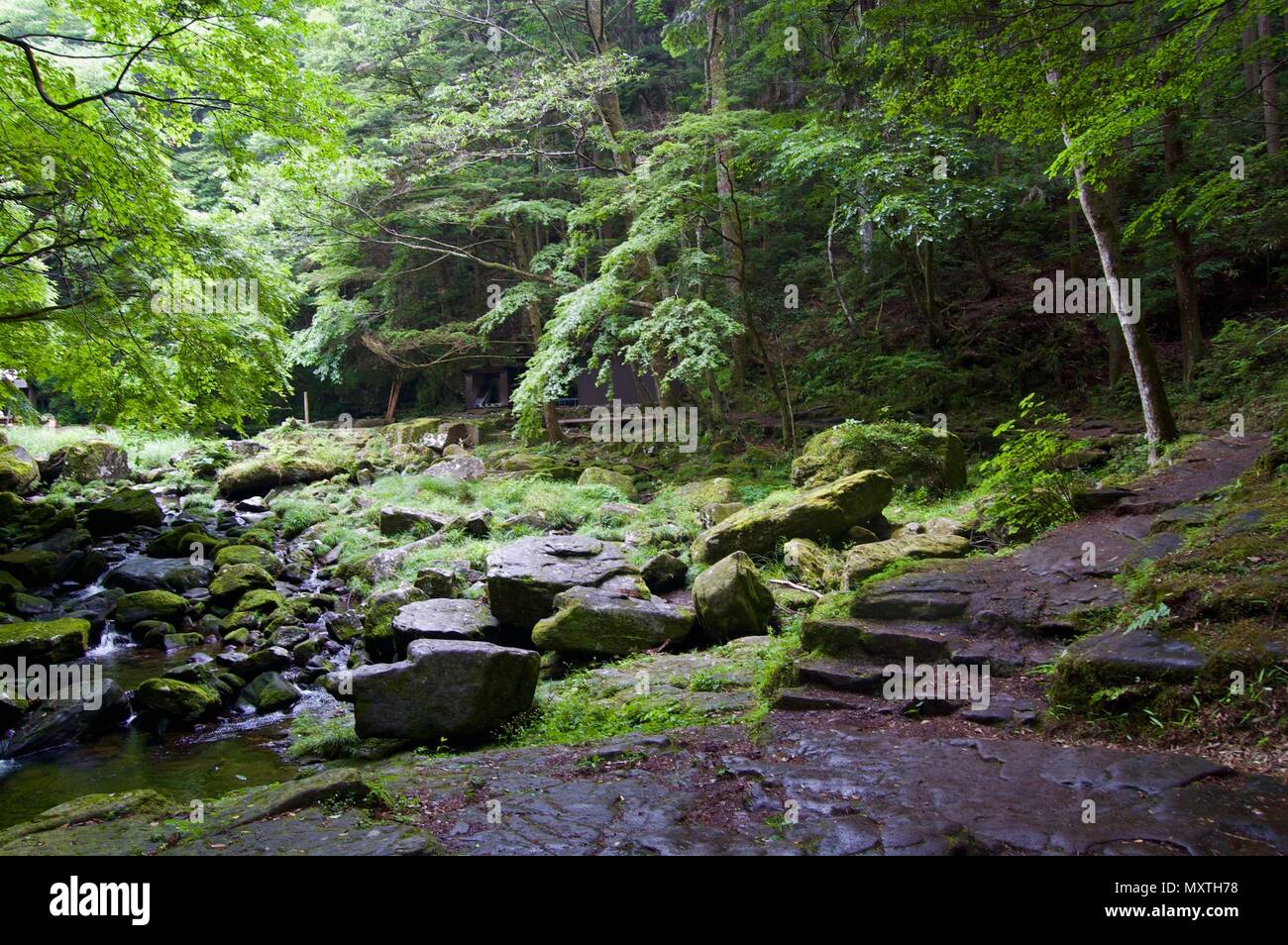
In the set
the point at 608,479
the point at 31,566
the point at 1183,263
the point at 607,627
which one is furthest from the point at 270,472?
the point at 1183,263

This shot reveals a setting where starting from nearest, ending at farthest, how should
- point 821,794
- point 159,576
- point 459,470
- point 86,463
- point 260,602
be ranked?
point 821,794 < point 260,602 < point 159,576 < point 86,463 < point 459,470

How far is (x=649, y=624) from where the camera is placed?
823 centimetres

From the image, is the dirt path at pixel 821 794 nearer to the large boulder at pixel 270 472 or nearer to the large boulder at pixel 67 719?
the large boulder at pixel 67 719

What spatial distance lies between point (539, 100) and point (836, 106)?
6.22 metres

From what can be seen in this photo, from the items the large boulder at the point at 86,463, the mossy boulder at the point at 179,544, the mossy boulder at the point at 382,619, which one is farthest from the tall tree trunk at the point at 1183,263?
the large boulder at the point at 86,463

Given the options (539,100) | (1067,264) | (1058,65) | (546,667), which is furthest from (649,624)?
(1067,264)

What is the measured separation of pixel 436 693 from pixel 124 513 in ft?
38.4

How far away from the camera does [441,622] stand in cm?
802

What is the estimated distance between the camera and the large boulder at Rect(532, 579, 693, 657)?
319 inches

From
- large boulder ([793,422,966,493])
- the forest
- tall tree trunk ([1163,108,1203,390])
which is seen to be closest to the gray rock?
the forest

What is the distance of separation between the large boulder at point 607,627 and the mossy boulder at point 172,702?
345 centimetres

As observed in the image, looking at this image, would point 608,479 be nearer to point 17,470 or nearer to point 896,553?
point 896,553

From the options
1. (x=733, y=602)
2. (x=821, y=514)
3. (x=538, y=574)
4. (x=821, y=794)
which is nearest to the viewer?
(x=821, y=794)
